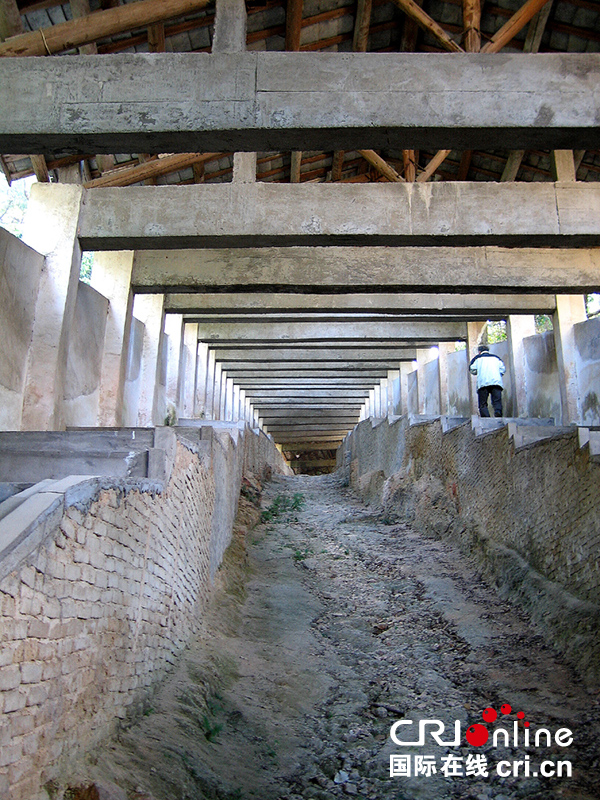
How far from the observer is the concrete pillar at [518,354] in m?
12.9

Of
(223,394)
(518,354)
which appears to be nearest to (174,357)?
(223,394)

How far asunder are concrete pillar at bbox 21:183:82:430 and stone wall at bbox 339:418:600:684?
18.5 feet

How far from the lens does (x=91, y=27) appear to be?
7176 millimetres

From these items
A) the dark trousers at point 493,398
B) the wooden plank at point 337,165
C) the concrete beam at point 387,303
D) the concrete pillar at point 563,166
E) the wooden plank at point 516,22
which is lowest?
the dark trousers at point 493,398

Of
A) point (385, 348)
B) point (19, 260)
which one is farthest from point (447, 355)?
point (19, 260)

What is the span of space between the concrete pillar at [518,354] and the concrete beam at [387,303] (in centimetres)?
89

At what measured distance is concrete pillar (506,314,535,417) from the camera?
42.3 feet

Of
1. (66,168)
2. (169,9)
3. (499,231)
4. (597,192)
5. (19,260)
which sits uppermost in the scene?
(169,9)

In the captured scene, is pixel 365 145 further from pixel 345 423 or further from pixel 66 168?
pixel 345 423

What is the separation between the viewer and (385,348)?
16.5m

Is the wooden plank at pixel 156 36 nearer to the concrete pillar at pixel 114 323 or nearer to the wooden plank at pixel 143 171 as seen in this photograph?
the wooden plank at pixel 143 171

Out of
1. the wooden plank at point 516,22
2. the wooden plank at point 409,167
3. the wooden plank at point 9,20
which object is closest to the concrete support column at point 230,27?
the wooden plank at point 9,20

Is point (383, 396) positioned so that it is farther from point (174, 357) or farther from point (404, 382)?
point (174, 357)

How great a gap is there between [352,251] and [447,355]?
727 centimetres
